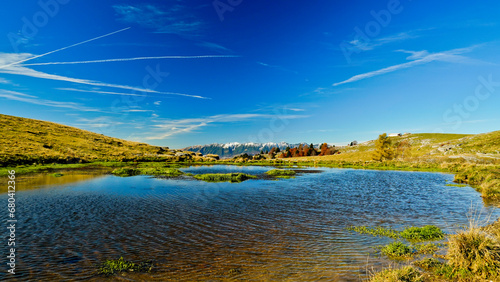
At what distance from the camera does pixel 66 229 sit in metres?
15.4

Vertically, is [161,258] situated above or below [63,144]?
below

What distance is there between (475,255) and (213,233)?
13.3 m

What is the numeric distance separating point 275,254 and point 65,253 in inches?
→ 431

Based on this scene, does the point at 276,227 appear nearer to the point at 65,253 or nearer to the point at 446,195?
the point at 65,253

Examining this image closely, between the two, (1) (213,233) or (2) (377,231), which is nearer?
(1) (213,233)

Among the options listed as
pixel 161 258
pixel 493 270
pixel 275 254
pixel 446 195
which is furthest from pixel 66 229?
pixel 446 195

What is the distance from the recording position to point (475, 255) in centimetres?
927

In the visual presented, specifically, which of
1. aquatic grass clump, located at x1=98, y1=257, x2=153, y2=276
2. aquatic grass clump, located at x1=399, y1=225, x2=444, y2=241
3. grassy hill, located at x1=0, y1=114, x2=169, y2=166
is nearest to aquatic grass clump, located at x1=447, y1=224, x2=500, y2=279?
aquatic grass clump, located at x1=399, y1=225, x2=444, y2=241

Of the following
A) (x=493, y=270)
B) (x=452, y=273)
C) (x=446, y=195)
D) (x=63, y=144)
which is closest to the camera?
(x=493, y=270)

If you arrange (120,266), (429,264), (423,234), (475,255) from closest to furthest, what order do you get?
1. (475,255)
2. (429,264)
3. (120,266)
4. (423,234)

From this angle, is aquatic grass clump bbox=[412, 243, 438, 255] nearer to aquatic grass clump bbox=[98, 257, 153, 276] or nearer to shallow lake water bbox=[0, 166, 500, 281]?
shallow lake water bbox=[0, 166, 500, 281]

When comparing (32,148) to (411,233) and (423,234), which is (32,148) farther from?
(423,234)

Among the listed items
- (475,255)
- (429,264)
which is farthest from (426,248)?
(475,255)

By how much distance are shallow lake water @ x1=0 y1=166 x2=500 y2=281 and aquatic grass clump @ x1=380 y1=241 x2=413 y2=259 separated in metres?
0.78
